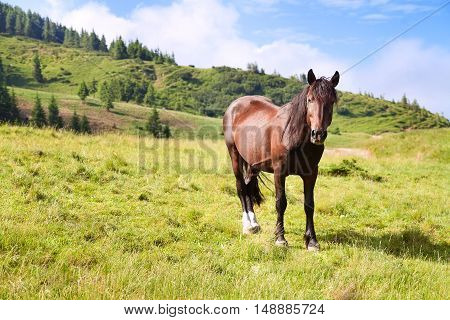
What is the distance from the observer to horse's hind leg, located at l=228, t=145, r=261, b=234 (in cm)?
813

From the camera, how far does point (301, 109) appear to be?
6.81 metres

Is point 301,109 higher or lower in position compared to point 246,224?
higher

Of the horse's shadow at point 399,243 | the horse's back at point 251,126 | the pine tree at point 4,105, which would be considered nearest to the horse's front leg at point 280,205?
the horse's back at point 251,126

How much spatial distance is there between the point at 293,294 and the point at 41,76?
174 m

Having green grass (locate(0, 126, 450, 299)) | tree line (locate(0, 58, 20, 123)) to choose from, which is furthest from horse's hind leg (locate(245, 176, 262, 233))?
tree line (locate(0, 58, 20, 123))

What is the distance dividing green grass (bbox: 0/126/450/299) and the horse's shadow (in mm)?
31

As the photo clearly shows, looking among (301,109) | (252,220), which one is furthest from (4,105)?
(301,109)

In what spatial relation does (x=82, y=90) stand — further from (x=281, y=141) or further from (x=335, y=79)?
(x=335, y=79)

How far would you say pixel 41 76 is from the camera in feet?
515

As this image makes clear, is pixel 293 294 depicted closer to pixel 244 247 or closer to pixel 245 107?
pixel 244 247

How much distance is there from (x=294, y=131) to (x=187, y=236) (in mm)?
2817

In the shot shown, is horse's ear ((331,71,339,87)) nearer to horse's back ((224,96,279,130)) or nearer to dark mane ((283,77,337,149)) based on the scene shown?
dark mane ((283,77,337,149))

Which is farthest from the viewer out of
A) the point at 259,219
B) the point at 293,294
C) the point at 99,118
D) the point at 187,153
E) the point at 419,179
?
the point at 99,118

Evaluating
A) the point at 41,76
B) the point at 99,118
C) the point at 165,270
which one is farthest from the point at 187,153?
the point at 41,76
